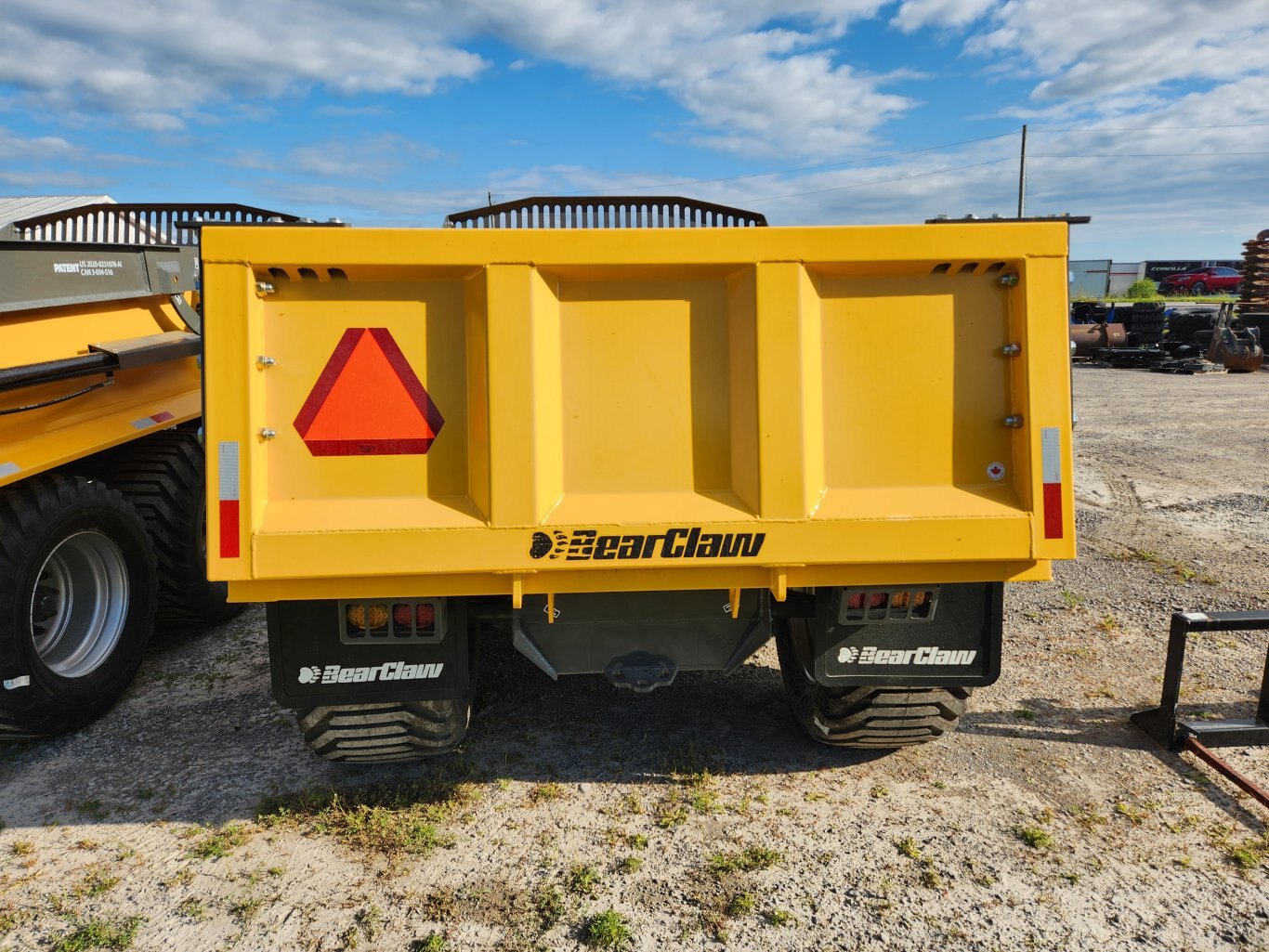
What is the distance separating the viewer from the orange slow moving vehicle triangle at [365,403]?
8.98ft

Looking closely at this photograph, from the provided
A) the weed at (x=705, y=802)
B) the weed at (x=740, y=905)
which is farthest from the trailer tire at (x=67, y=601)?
the weed at (x=740, y=905)

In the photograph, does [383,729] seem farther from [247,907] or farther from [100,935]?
[100,935]

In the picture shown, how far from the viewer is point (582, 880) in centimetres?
297

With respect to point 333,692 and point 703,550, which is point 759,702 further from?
point 333,692

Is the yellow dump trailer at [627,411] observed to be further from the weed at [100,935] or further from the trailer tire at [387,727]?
the weed at [100,935]

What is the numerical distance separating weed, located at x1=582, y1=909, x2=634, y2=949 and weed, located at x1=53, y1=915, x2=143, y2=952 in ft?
4.66

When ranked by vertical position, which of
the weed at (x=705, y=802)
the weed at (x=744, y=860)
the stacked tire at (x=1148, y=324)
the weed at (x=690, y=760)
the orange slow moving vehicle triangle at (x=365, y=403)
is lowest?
the weed at (x=744, y=860)

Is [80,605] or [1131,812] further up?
[80,605]

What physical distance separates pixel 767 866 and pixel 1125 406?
1415 cm

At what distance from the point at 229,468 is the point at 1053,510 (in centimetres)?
259

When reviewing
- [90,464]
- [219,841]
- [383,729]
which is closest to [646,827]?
[383,729]

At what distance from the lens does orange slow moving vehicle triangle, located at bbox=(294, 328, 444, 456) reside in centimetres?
274

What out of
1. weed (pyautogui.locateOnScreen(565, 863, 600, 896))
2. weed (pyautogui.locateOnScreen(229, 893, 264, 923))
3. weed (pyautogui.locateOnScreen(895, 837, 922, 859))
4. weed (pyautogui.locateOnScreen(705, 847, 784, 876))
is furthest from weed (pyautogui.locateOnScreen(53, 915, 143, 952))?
weed (pyautogui.locateOnScreen(895, 837, 922, 859))

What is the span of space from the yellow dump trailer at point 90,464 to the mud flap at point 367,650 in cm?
143
